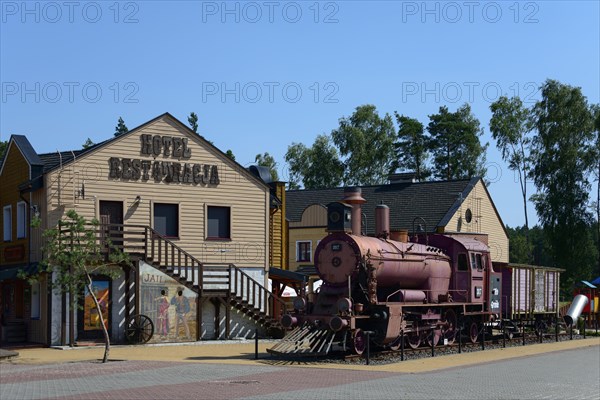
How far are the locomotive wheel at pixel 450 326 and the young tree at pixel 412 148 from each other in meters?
43.5

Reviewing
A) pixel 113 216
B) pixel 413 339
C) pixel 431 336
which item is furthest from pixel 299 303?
pixel 113 216

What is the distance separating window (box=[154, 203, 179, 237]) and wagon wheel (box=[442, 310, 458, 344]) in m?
10.1

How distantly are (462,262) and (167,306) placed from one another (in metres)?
9.98

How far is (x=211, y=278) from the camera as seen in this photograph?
103 ft

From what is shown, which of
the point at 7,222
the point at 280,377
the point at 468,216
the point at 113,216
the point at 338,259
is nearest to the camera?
the point at 280,377

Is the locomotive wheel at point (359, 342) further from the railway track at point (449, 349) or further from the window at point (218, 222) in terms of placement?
the window at point (218, 222)

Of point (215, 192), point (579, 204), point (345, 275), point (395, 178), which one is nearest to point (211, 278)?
point (215, 192)

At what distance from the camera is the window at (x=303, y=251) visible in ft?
155

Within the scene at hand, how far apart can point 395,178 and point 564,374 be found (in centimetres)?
3291

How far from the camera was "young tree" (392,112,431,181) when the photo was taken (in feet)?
234

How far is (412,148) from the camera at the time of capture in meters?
71.4

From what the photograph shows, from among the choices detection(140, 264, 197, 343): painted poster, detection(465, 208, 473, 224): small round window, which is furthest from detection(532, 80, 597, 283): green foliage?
detection(140, 264, 197, 343): painted poster

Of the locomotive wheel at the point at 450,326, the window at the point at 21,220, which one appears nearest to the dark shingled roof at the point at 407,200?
the locomotive wheel at the point at 450,326

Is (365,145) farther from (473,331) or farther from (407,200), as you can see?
(473,331)
